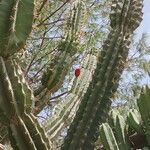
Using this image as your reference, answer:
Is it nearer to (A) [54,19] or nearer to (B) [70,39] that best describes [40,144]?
(B) [70,39]

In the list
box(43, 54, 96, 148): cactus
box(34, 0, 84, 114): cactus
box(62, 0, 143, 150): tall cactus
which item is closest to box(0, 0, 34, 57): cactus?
box(62, 0, 143, 150): tall cactus

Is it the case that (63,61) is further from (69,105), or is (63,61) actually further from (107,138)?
(107,138)

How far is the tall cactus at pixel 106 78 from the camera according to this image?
190 inches

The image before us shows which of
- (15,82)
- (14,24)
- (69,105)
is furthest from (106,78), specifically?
(69,105)

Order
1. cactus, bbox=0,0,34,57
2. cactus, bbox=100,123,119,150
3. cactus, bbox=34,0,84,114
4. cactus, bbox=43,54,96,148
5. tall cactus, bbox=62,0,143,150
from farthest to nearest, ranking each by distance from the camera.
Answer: cactus, bbox=34,0,84,114, cactus, bbox=43,54,96,148, cactus, bbox=100,123,119,150, tall cactus, bbox=62,0,143,150, cactus, bbox=0,0,34,57

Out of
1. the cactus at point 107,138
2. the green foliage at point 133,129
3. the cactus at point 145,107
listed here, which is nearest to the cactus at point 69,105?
the green foliage at point 133,129

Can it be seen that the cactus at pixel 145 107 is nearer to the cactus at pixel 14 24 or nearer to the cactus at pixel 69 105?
the cactus at pixel 69 105

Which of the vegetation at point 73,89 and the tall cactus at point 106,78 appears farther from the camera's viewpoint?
the tall cactus at point 106,78

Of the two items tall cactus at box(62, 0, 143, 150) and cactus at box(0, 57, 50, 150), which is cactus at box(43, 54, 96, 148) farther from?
cactus at box(0, 57, 50, 150)

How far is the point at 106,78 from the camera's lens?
16.2 ft

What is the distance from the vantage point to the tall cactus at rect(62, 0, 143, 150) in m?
4.82

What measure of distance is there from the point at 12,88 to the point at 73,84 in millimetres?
3006

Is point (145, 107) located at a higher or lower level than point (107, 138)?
higher

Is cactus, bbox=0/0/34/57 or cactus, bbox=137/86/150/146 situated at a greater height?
cactus, bbox=0/0/34/57
